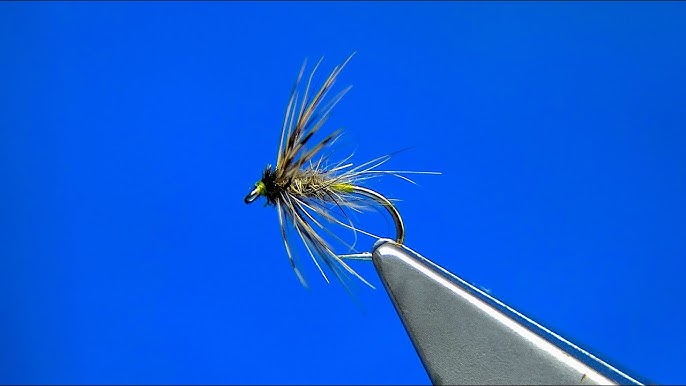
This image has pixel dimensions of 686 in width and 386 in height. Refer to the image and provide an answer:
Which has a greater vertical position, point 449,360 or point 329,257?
point 329,257

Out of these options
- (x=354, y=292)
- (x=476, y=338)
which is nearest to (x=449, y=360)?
(x=476, y=338)

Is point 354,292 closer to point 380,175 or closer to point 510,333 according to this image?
point 380,175

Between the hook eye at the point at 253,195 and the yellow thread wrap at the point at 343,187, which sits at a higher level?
the hook eye at the point at 253,195

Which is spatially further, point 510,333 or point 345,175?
point 345,175

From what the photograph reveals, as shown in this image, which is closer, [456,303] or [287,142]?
[456,303]

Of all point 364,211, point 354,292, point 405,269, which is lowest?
point 405,269

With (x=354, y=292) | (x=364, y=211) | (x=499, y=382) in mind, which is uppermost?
(x=364, y=211)

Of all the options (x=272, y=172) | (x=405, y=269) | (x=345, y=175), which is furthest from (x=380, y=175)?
(x=405, y=269)

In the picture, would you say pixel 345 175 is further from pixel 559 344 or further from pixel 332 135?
pixel 559 344

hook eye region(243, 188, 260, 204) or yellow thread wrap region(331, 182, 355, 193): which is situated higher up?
hook eye region(243, 188, 260, 204)
